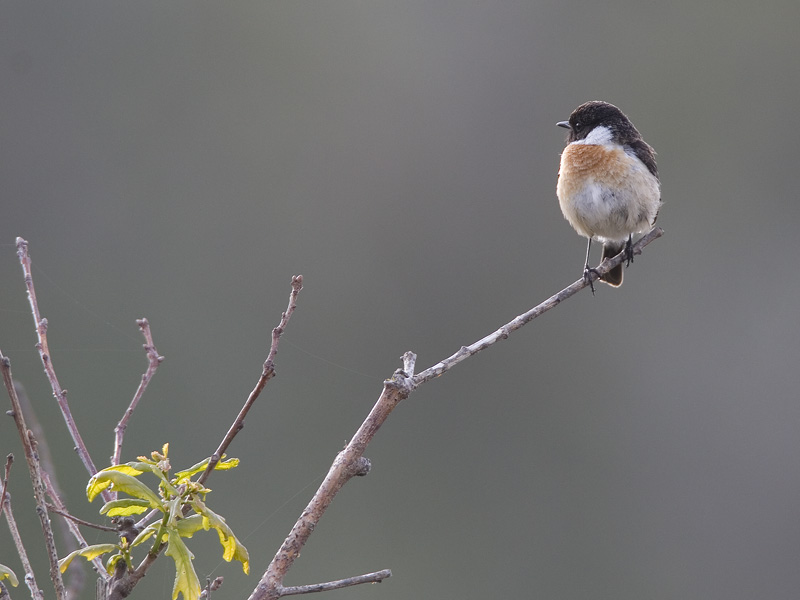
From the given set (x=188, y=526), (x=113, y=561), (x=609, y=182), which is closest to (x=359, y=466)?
(x=188, y=526)

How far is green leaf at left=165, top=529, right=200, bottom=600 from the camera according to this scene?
1.50m

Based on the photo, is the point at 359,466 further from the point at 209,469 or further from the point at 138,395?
the point at 138,395

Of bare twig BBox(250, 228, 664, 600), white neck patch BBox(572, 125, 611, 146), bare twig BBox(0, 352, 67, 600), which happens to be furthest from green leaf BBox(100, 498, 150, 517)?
white neck patch BBox(572, 125, 611, 146)

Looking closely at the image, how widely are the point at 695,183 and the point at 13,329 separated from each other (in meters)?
11.6

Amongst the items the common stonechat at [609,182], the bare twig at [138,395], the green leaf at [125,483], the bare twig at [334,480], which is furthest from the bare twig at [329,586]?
the common stonechat at [609,182]

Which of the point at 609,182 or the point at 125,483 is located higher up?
the point at 609,182

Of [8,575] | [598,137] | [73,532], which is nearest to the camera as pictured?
[8,575]

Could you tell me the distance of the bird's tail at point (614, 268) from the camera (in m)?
4.89

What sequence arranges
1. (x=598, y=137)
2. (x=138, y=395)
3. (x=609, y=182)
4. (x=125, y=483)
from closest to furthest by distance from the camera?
(x=125, y=483)
(x=138, y=395)
(x=609, y=182)
(x=598, y=137)

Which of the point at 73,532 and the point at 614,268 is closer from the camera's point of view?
the point at 73,532

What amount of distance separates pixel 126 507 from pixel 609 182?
3650mm

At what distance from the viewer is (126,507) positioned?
5.25 ft

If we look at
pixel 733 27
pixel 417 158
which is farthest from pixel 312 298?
pixel 733 27

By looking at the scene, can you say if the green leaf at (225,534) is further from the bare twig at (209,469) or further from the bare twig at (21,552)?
the bare twig at (21,552)
